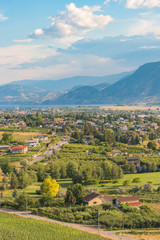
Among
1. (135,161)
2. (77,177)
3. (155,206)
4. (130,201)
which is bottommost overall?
(155,206)

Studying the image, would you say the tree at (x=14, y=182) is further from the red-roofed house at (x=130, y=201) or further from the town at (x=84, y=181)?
the red-roofed house at (x=130, y=201)

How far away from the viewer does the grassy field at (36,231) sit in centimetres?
2322

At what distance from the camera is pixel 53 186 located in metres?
34.2

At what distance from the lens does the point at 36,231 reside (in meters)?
24.3

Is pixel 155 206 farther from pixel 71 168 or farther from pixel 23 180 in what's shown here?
pixel 23 180

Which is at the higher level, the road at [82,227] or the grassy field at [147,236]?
the road at [82,227]

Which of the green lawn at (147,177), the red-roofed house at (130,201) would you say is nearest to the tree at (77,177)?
the green lawn at (147,177)

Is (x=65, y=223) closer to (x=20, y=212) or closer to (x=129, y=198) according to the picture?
(x=20, y=212)

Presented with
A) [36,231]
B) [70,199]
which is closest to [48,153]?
[70,199]

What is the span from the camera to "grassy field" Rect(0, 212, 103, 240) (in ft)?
76.2

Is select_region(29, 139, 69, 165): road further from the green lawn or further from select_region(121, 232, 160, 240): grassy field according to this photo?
select_region(121, 232, 160, 240): grassy field

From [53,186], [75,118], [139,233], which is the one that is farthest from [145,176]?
[75,118]

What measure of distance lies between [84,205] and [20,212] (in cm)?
701

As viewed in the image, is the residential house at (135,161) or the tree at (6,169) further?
the residential house at (135,161)
